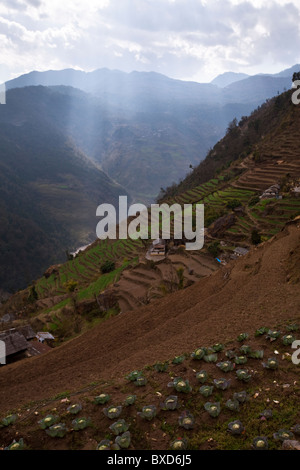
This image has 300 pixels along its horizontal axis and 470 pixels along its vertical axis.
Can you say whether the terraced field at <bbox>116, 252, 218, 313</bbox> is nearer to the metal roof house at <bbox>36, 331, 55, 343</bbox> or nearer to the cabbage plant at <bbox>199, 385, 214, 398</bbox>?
the metal roof house at <bbox>36, 331, 55, 343</bbox>

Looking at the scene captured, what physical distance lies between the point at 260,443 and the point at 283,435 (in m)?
0.38

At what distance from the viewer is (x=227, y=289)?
11500 mm

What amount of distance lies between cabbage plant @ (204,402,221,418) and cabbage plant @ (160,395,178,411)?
47 centimetres

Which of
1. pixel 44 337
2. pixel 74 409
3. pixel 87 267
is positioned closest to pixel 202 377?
pixel 74 409

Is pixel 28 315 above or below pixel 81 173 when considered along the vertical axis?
below

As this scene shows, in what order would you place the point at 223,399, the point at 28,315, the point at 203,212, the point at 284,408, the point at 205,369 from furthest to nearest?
the point at 203,212, the point at 28,315, the point at 205,369, the point at 223,399, the point at 284,408

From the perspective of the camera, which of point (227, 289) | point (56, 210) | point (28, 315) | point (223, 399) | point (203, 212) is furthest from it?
point (56, 210)

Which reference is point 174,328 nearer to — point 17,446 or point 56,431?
point 56,431

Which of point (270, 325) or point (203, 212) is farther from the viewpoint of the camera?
point (203, 212)

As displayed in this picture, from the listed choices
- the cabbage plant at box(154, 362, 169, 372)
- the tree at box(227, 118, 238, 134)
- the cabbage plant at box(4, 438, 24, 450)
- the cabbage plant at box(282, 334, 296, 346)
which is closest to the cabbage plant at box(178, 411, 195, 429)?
the cabbage plant at box(154, 362, 169, 372)
